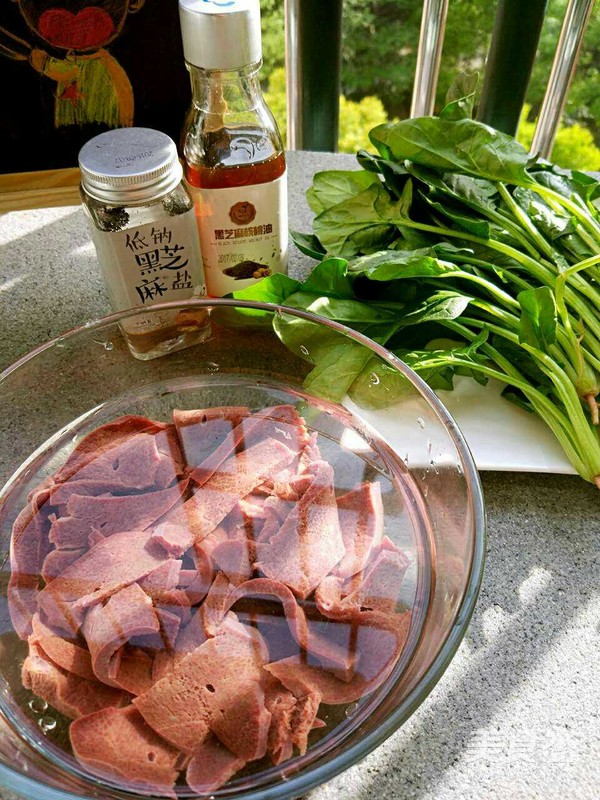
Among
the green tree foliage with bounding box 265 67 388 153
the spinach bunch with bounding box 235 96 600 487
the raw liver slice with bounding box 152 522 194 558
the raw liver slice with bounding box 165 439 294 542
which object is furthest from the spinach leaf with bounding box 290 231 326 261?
the green tree foliage with bounding box 265 67 388 153

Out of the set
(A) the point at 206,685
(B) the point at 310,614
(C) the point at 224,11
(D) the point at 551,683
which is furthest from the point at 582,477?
(C) the point at 224,11

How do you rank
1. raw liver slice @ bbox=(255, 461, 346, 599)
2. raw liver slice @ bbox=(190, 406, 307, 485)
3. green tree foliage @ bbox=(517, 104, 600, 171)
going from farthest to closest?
green tree foliage @ bbox=(517, 104, 600, 171) → raw liver slice @ bbox=(190, 406, 307, 485) → raw liver slice @ bbox=(255, 461, 346, 599)

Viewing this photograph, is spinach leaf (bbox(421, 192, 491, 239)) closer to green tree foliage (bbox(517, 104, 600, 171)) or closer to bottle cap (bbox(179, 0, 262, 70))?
bottle cap (bbox(179, 0, 262, 70))

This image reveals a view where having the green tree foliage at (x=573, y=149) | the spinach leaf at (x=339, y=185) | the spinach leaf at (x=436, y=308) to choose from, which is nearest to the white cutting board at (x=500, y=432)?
the spinach leaf at (x=436, y=308)

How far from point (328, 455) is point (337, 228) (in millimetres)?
338

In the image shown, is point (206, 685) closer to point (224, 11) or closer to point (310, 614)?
point (310, 614)

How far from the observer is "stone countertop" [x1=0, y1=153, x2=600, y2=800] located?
0.61 meters

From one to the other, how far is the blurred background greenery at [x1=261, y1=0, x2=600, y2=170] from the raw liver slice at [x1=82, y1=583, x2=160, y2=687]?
332 cm

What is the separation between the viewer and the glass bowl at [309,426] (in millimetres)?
556

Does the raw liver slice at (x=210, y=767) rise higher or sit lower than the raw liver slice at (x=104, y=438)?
lower

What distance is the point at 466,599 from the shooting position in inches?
21.0

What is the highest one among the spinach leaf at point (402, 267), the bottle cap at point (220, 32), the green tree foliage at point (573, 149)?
the bottle cap at point (220, 32)

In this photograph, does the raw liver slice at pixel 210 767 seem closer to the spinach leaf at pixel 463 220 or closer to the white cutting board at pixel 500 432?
the white cutting board at pixel 500 432

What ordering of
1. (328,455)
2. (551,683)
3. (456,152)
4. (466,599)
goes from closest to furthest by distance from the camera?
1. (466,599)
2. (551,683)
3. (328,455)
4. (456,152)
